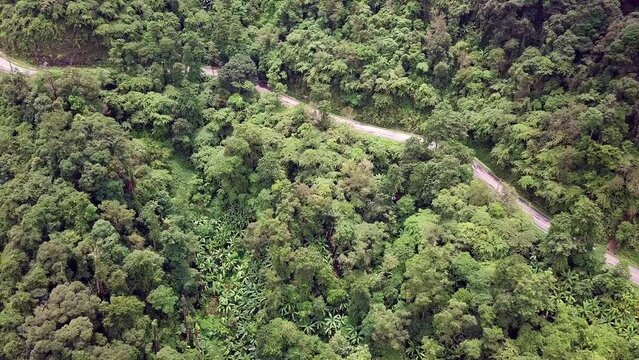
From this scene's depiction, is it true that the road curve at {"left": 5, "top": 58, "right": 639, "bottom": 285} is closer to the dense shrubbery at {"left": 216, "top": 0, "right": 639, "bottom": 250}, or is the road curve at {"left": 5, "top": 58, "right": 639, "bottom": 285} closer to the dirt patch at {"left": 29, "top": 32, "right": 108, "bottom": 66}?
the dense shrubbery at {"left": 216, "top": 0, "right": 639, "bottom": 250}

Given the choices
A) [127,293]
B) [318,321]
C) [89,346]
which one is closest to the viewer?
[89,346]

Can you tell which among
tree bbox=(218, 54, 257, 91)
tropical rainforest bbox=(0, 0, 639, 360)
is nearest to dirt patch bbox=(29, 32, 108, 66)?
tropical rainforest bbox=(0, 0, 639, 360)

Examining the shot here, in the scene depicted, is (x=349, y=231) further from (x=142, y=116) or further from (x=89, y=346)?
(x=142, y=116)

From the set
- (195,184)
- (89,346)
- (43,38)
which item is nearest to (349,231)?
(195,184)

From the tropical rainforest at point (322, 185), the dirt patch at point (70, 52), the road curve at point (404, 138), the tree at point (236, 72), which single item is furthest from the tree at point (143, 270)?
the dirt patch at point (70, 52)

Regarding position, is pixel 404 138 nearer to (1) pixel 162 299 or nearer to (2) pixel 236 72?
(2) pixel 236 72

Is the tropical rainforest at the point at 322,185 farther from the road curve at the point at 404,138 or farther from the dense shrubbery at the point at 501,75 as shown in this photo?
the road curve at the point at 404,138

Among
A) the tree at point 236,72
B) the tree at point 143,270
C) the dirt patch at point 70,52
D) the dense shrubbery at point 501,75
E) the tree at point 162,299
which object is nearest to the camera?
the tree at point 143,270
